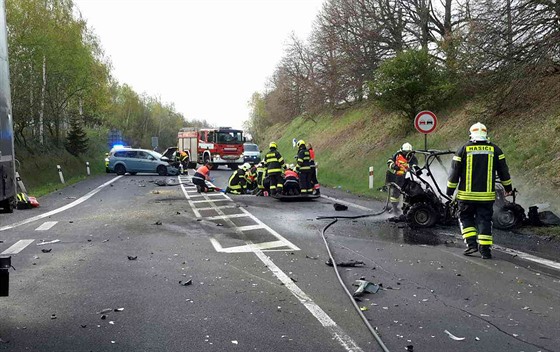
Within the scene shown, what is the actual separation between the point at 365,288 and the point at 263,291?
107cm

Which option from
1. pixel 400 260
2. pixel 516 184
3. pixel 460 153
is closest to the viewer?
pixel 400 260

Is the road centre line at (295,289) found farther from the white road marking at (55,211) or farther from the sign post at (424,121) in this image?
the sign post at (424,121)

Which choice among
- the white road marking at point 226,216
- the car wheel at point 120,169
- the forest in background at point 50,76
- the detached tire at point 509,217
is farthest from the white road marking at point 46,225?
the car wheel at point 120,169

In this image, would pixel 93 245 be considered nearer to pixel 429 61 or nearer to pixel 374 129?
pixel 429 61

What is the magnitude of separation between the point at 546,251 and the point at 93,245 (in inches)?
267

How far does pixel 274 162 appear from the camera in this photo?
14.9 metres

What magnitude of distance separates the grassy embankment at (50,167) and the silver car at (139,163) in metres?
2.11

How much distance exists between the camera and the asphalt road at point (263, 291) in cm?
Answer: 400

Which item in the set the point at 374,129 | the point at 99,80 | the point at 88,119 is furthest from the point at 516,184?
the point at 88,119

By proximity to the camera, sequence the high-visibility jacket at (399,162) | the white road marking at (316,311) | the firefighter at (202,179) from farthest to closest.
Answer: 1. the firefighter at (202,179)
2. the high-visibility jacket at (399,162)
3. the white road marking at (316,311)

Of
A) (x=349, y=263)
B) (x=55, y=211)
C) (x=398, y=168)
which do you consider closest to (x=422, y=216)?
(x=398, y=168)

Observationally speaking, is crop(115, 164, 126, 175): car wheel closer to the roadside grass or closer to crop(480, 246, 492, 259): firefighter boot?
the roadside grass

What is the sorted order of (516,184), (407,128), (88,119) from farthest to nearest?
(88,119)
(407,128)
(516,184)

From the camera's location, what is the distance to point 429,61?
22.8 m
